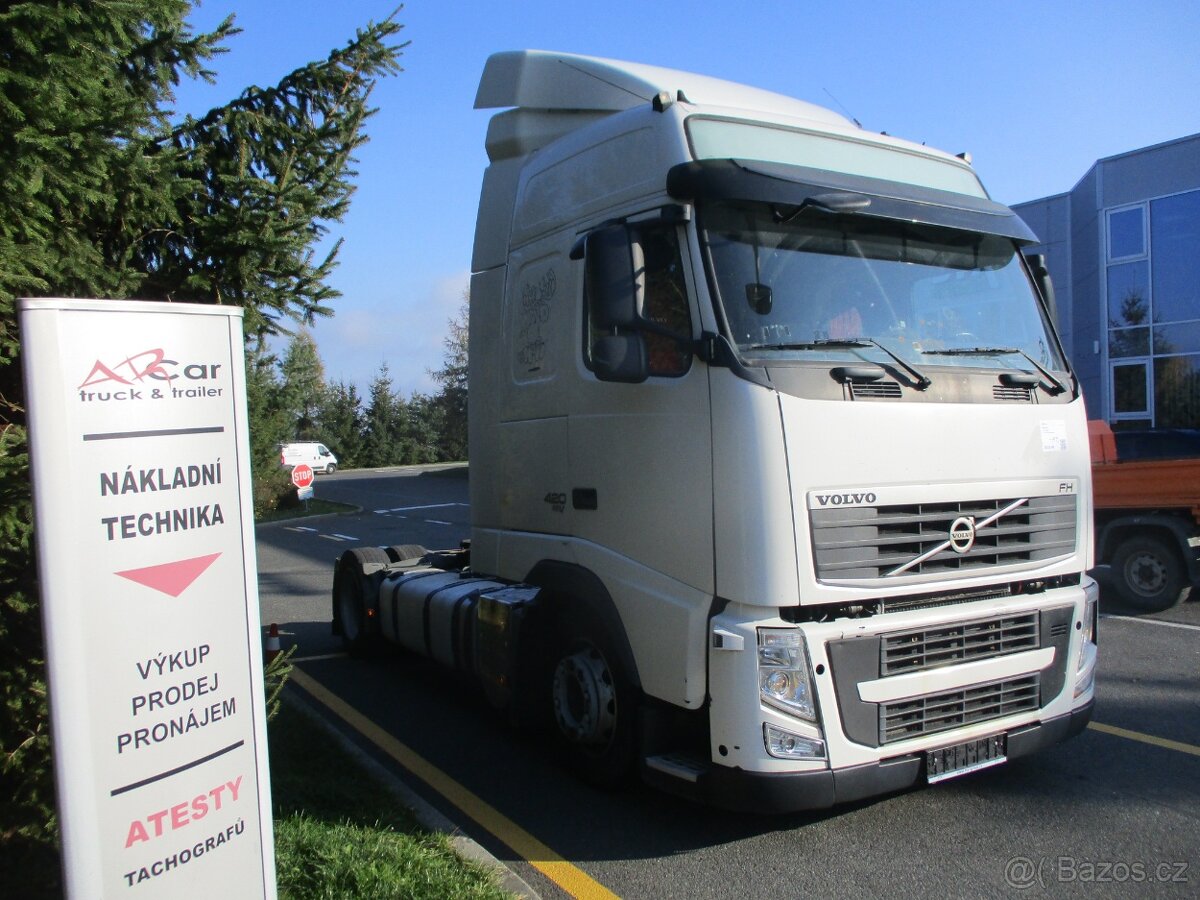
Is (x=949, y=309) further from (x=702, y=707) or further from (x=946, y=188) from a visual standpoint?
(x=702, y=707)

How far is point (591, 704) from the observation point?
4.91 m

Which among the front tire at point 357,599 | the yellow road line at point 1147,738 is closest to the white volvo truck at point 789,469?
the yellow road line at point 1147,738

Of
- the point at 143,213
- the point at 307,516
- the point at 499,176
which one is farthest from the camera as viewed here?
the point at 307,516

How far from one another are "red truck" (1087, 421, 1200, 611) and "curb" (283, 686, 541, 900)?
7.32 meters

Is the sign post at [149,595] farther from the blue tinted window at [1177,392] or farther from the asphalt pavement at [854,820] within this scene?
the blue tinted window at [1177,392]

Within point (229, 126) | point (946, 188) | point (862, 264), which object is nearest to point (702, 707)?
point (862, 264)

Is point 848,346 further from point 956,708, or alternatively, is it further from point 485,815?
point 485,815

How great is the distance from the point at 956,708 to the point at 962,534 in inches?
30.1

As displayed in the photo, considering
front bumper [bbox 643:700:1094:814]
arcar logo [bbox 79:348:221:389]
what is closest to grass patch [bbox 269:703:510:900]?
front bumper [bbox 643:700:1094:814]

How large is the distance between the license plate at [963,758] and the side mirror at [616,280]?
7.47ft

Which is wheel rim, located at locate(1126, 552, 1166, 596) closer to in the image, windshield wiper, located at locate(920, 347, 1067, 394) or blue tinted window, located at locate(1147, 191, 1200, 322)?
windshield wiper, located at locate(920, 347, 1067, 394)

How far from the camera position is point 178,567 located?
2.53m

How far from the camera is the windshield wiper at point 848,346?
4.14 metres

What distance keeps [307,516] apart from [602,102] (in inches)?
854
